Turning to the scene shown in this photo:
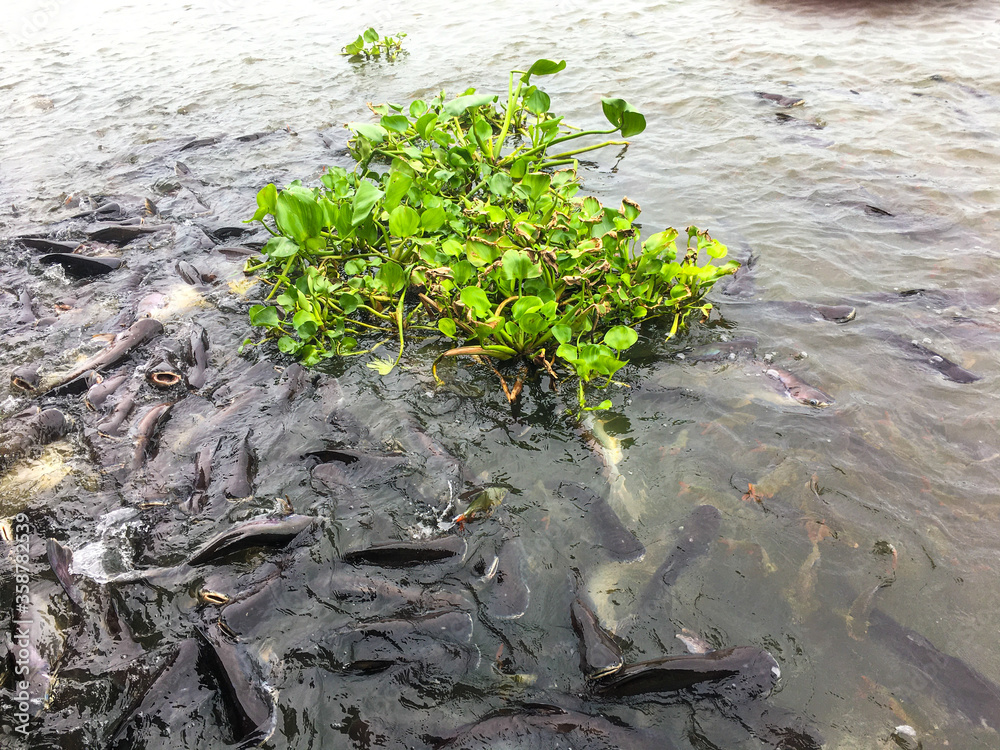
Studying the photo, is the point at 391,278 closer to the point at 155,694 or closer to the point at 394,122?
the point at 394,122

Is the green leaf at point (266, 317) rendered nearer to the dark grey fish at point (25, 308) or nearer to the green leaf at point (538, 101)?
the dark grey fish at point (25, 308)

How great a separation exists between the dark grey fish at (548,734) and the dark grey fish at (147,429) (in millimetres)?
2570

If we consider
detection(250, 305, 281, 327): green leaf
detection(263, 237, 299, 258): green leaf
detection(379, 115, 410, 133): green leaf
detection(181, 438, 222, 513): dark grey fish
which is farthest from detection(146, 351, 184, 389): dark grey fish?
detection(379, 115, 410, 133): green leaf

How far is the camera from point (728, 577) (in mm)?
2762

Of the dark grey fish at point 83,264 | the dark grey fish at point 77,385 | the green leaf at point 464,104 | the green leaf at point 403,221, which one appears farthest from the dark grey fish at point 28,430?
the green leaf at point 464,104

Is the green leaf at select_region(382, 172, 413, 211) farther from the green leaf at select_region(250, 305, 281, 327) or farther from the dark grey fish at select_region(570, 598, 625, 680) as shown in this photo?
the dark grey fish at select_region(570, 598, 625, 680)

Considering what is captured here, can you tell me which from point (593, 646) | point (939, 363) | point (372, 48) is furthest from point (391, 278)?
point (372, 48)

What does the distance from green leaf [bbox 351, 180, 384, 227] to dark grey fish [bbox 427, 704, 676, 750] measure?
346 centimetres

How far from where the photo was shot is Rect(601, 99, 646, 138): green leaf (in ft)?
13.4

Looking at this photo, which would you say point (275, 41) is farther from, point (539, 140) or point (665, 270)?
point (665, 270)

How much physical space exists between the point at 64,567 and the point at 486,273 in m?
3.05

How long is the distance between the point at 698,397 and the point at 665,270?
0.97 m

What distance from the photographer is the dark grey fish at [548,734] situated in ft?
7.19

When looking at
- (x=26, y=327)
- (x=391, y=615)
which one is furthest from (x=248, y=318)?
(x=391, y=615)
